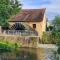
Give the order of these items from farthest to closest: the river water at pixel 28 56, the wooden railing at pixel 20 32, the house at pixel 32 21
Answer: the house at pixel 32 21, the wooden railing at pixel 20 32, the river water at pixel 28 56

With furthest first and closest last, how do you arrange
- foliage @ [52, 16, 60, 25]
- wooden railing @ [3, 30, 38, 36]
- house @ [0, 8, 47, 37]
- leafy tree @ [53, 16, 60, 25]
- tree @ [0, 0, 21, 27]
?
1. foliage @ [52, 16, 60, 25]
2. leafy tree @ [53, 16, 60, 25]
3. house @ [0, 8, 47, 37]
4. wooden railing @ [3, 30, 38, 36]
5. tree @ [0, 0, 21, 27]

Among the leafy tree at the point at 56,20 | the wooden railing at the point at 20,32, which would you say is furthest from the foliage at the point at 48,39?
the leafy tree at the point at 56,20

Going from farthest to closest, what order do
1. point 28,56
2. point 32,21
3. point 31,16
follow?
1. point 31,16
2. point 32,21
3. point 28,56

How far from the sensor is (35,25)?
69938 mm

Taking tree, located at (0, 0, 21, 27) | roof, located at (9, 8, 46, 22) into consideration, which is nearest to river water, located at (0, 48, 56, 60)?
tree, located at (0, 0, 21, 27)

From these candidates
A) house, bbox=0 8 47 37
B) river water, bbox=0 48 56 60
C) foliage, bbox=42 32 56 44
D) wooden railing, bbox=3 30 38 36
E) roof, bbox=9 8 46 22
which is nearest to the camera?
river water, bbox=0 48 56 60

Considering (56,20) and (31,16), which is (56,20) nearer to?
(56,20)

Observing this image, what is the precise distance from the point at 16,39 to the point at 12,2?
11659mm

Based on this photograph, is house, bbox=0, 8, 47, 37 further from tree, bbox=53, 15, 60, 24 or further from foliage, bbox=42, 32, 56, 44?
tree, bbox=53, 15, 60, 24

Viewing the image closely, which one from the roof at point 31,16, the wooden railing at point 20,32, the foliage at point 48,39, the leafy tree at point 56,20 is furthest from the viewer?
the leafy tree at point 56,20

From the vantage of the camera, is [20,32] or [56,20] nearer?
[20,32]

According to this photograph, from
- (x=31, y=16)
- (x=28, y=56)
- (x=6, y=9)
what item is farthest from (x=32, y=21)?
(x=28, y=56)

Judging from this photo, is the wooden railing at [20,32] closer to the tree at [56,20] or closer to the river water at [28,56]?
the river water at [28,56]

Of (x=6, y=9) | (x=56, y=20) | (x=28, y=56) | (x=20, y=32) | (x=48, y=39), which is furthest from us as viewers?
(x=56, y=20)
